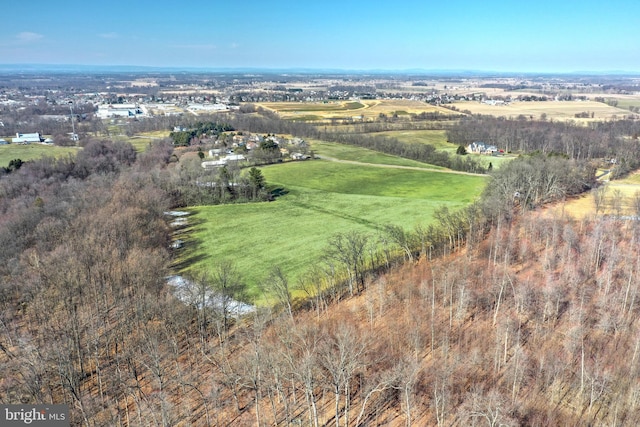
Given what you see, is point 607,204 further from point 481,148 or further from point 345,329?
point 481,148

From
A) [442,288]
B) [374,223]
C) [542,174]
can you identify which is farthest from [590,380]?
[542,174]

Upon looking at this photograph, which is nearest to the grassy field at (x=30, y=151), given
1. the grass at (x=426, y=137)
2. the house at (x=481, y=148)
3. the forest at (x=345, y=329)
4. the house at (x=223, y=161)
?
the house at (x=223, y=161)

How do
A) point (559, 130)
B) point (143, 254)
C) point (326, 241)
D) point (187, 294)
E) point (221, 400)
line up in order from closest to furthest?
point (221, 400) → point (187, 294) → point (143, 254) → point (326, 241) → point (559, 130)

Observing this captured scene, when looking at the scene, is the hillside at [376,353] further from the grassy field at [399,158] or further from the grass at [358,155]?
the grass at [358,155]

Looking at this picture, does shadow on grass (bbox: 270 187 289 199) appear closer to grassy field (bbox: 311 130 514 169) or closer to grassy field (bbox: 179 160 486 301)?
grassy field (bbox: 179 160 486 301)

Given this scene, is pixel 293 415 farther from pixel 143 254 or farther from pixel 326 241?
pixel 326 241

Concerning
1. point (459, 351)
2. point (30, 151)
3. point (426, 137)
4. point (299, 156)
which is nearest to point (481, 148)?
point (426, 137)
